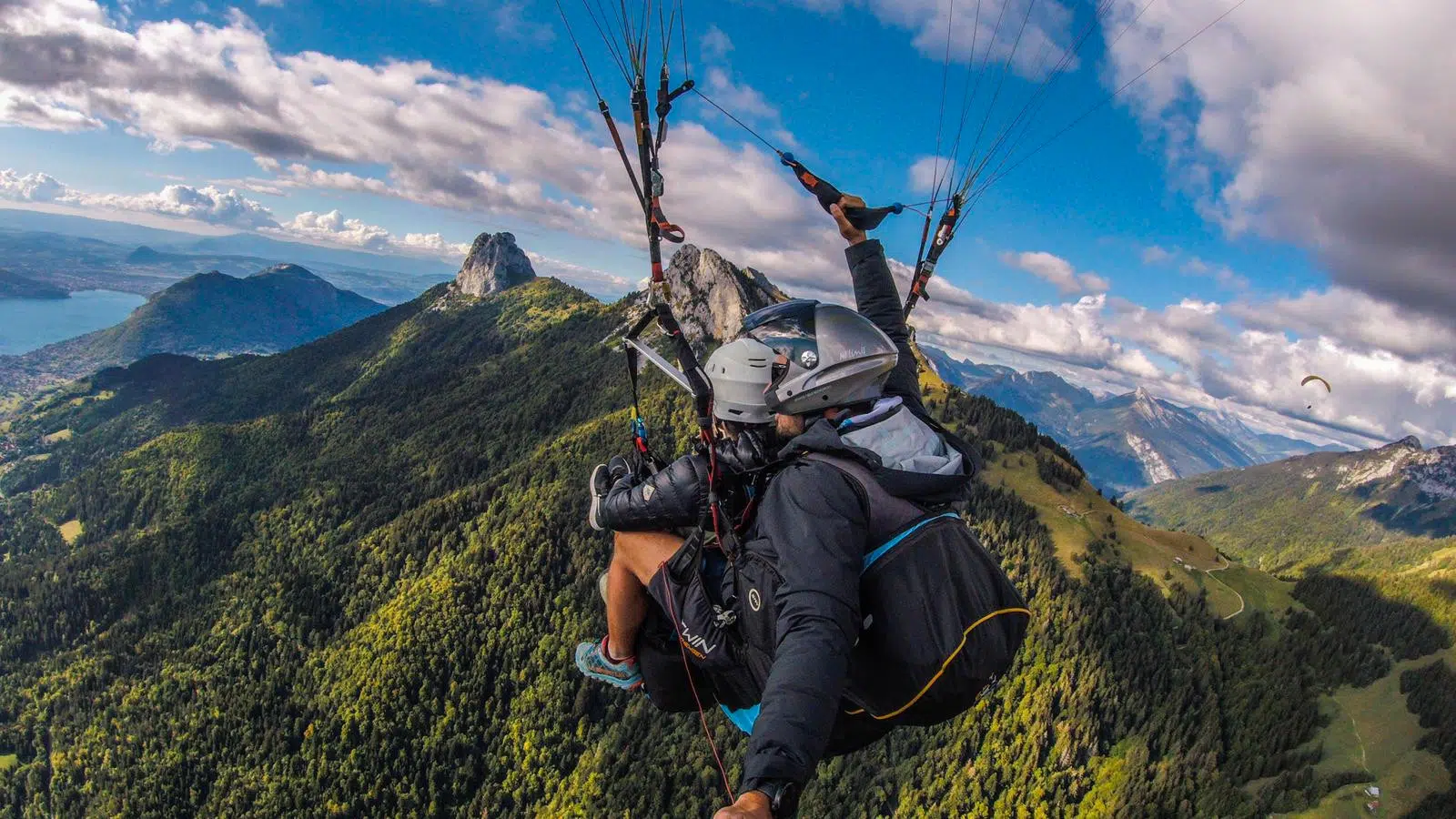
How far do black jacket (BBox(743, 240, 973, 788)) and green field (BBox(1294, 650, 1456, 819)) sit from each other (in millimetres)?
111762

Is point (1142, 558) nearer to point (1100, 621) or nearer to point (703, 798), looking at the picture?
point (1100, 621)

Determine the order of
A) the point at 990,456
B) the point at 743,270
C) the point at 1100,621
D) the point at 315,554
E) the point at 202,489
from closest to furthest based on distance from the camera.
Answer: the point at 1100,621 → the point at 990,456 → the point at 315,554 → the point at 202,489 → the point at 743,270

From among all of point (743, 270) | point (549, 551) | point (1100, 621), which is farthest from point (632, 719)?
point (743, 270)

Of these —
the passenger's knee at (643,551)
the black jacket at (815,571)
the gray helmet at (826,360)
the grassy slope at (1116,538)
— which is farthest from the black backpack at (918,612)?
the grassy slope at (1116,538)

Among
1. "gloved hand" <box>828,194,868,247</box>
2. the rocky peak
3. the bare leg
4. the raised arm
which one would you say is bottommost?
the bare leg

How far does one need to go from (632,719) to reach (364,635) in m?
53.7

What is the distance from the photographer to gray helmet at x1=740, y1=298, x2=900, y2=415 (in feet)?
17.5

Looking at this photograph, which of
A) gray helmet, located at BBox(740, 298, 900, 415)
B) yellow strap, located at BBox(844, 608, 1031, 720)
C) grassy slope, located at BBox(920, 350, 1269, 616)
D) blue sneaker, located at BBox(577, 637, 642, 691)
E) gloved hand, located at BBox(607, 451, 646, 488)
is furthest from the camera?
grassy slope, located at BBox(920, 350, 1269, 616)

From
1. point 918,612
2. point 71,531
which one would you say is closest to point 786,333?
point 918,612

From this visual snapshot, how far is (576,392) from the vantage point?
16850cm

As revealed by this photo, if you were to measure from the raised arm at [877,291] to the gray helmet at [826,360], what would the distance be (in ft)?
4.94

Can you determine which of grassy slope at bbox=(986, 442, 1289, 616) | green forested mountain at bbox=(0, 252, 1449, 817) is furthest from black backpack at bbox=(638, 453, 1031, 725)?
grassy slope at bbox=(986, 442, 1289, 616)

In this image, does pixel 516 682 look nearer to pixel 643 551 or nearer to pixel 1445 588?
pixel 643 551

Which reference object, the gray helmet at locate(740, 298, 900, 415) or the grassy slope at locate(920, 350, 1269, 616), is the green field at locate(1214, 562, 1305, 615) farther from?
the gray helmet at locate(740, 298, 900, 415)
